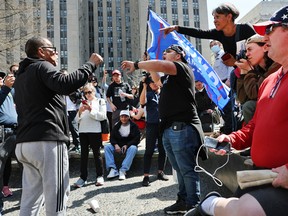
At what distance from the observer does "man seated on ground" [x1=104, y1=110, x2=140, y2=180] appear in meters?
6.36

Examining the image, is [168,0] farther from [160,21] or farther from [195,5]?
[160,21]

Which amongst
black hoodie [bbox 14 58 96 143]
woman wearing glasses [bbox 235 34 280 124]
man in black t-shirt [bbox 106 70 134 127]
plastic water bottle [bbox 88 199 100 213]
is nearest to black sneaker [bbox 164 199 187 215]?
plastic water bottle [bbox 88 199 100 213]

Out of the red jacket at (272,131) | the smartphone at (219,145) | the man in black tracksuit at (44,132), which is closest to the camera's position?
the red jacket at (272,131)

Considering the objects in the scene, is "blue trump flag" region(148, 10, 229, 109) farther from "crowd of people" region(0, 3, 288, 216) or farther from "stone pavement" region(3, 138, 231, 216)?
"stone pavement" region(3, 138, 231, 216)

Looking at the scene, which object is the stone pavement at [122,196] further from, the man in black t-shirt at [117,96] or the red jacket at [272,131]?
the red jacket at [272,131]

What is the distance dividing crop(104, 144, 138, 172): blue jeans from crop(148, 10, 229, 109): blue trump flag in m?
2.06

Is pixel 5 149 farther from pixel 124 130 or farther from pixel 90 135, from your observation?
pixel 124 130

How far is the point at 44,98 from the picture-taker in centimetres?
288

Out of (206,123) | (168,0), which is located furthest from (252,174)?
(168,0)

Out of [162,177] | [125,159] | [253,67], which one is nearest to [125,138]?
[125,159]

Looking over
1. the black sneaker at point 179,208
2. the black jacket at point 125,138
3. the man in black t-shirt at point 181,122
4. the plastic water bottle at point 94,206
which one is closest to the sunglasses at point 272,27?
the man in black t-shirt at point 181,122

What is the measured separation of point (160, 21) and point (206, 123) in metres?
2.35

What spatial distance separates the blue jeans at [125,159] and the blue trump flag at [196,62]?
2.06 metres

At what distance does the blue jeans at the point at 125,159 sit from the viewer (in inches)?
249
